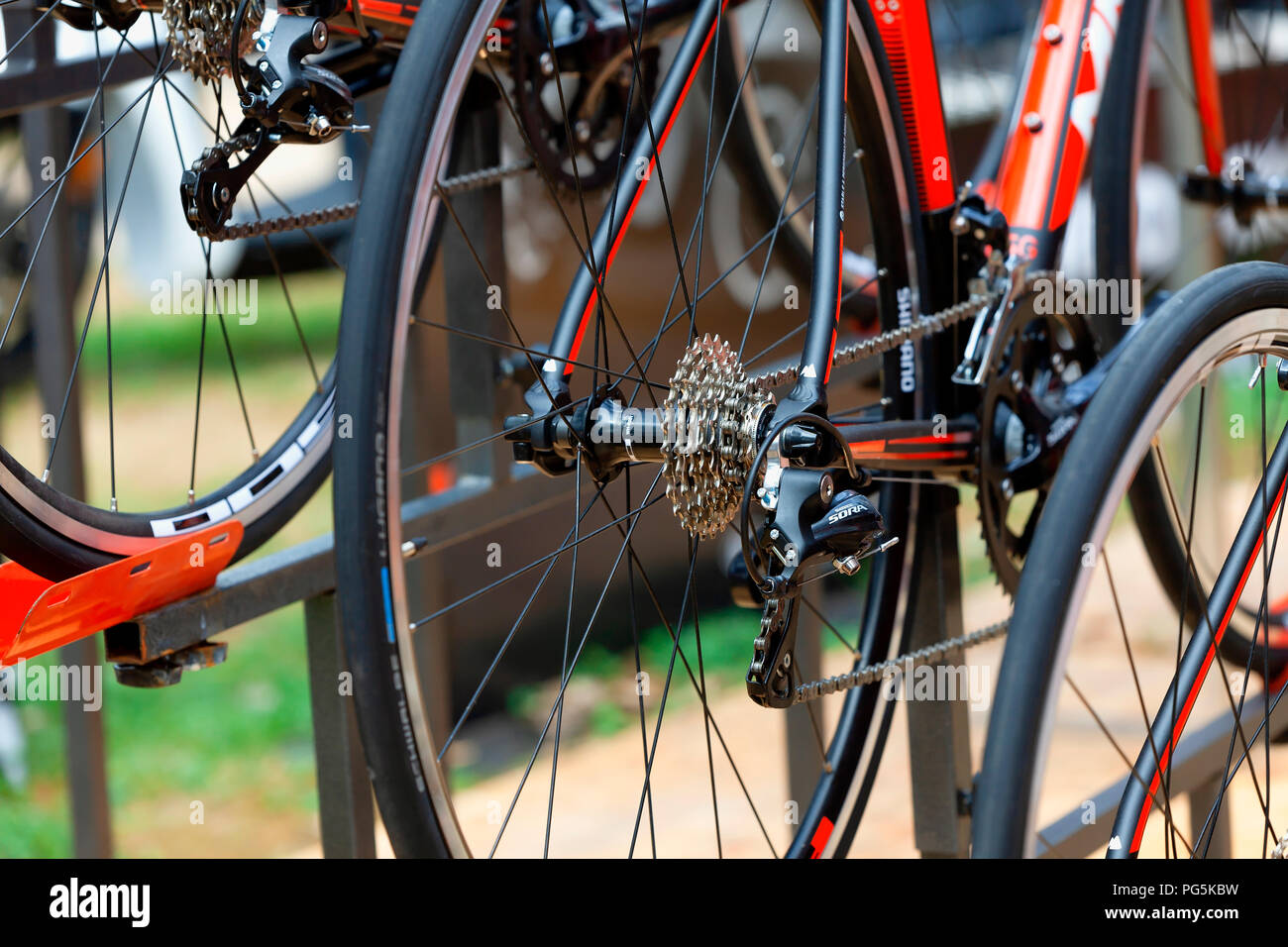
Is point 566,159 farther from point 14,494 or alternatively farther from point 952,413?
point 14,494

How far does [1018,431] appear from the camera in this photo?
149 cm

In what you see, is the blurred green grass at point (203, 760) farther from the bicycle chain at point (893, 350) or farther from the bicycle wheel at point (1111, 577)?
the bicycle wheel at point (1111, 577)

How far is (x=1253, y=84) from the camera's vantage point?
4336 mm

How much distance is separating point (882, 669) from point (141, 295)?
8.44 ft

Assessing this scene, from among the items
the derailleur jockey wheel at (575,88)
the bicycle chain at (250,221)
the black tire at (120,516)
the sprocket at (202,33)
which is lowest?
the black tire at (120,516)

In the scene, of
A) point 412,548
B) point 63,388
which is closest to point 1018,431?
point 412,548

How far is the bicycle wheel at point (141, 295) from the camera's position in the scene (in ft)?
4.33

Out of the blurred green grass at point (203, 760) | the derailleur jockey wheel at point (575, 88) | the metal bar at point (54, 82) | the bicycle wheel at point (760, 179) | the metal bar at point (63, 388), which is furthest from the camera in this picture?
the blurred green grass at point (203, 760)

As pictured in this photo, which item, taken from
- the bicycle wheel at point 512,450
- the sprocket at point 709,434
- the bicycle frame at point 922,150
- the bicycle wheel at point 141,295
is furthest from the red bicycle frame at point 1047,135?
the bicycle wheel at point 141,295

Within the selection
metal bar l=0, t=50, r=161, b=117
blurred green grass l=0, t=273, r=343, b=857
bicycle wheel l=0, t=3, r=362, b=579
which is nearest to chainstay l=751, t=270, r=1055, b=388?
bicycle wheel l=0, t=3, r=362, b=579

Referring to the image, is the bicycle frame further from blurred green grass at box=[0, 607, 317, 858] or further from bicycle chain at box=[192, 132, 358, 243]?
blurred green grass at box=[0, 607, 317, 858]

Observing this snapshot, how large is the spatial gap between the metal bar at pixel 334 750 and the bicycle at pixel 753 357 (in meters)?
0.14

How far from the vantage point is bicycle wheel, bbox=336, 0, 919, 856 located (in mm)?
1079
